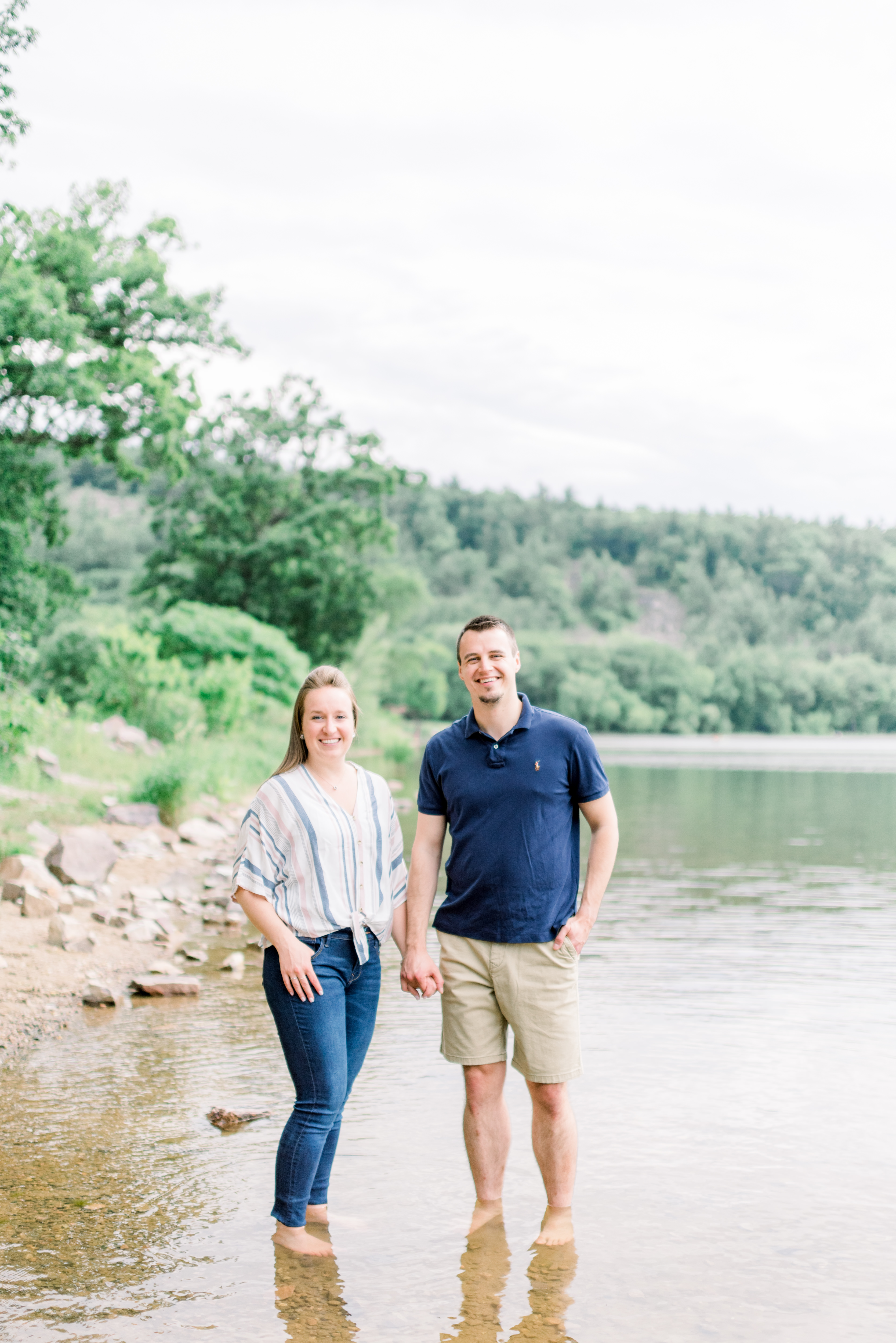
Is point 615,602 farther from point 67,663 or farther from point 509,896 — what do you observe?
point 509,896

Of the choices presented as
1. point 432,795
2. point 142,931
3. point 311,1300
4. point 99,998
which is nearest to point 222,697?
point 142,931

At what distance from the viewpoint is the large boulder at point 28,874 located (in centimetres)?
950

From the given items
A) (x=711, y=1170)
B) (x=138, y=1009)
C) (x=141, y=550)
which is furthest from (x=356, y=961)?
(x=141, y=550)

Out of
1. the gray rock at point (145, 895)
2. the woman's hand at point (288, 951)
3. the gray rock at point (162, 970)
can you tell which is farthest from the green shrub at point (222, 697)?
the woman's hand at point (288, 951)

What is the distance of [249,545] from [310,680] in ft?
106

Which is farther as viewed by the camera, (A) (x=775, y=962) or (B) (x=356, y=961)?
(A) (x=775, y=962)

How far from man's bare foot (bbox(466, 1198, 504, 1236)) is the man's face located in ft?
5.52

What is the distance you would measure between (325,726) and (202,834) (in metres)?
10.8

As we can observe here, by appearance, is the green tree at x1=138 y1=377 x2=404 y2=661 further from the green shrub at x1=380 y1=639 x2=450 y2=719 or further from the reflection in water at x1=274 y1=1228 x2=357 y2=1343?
the reflection in water at x1=274 y1=1228 x2=357 y2=1343

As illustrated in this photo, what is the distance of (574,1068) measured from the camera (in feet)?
13.4

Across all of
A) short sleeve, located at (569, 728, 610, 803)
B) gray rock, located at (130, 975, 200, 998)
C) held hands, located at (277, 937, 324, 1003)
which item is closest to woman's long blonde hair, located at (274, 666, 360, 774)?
held hands, located at (277, 937, 324, 1003)

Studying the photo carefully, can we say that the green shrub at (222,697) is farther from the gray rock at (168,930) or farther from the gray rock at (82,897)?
the gray rock at (168,930)

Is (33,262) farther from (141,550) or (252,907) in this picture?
(141,550)

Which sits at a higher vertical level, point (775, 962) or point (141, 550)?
point (141, 550)
